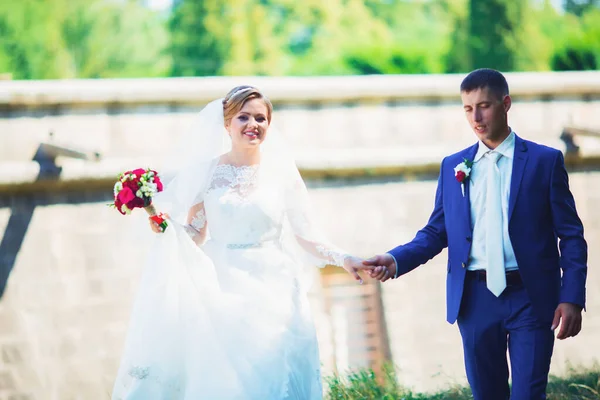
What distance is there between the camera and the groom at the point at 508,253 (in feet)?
13.5

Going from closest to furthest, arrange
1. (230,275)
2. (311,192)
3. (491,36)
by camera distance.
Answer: (230,275) → (311,192) → (491,36)

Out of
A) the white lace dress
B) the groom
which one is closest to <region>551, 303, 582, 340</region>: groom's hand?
the groom

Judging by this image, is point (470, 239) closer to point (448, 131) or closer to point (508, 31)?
point (448, 131)

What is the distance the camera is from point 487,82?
4277 mm

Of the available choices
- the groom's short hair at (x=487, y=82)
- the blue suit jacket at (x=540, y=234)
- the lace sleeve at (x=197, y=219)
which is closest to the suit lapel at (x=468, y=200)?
the blue suit jacket at (x=540, y=234)

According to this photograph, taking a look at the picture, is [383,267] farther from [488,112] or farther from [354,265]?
[488,112]

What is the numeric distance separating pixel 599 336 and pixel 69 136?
6524 mm

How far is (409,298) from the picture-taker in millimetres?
9812

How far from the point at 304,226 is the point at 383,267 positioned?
70 centimetres

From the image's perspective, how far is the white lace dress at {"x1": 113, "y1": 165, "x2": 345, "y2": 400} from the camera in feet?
15.3

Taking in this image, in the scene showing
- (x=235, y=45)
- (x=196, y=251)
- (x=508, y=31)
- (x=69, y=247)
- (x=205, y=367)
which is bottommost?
(x=205, y=367)

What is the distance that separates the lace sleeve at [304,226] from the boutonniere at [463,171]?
3.54 feet

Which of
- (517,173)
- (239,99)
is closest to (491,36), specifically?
(239,99)

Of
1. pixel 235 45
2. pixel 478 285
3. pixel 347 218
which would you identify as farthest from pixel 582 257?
pixel 235 45
